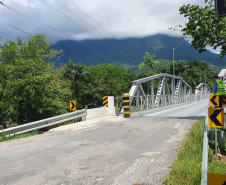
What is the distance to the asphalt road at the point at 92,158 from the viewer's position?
416 cm

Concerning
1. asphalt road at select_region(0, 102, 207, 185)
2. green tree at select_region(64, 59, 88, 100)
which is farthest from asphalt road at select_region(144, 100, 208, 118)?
green tree at select_region(64, 59, 88, 100)

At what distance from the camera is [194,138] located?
648cm

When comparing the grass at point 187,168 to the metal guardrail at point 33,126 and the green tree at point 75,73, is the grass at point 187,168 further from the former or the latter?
the green tree at point 75,73

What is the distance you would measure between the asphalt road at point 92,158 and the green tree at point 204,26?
5337 millimetres

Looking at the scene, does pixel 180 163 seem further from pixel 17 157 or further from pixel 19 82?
pixel 19 82

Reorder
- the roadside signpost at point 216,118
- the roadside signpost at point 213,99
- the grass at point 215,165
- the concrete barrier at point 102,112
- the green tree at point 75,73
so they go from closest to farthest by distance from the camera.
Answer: the grass at point 215,165
the roadside signpost at point 216,118
the roadside signpost at point 213,99
the concrete barrier at point 102,112
the green tree at point 75,73

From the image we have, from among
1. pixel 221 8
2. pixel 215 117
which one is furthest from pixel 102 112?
pixel 221 8

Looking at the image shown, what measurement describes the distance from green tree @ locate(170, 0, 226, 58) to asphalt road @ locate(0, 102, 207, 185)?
5.34 meters

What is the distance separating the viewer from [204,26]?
1116 cm

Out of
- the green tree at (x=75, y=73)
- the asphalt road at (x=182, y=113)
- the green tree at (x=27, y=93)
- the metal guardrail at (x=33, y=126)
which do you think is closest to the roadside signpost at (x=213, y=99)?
the metal guardrail at (x=33, y=126)

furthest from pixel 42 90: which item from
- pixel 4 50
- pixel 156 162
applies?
pixel 156 162

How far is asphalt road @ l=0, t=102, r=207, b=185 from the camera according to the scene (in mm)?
4160

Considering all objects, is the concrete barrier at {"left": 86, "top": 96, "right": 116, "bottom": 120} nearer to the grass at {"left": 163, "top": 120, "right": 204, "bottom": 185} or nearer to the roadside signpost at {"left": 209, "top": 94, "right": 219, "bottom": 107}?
the roadside signpost at {"left": 209, "top": 94, "right": 219, "bottom": 107}

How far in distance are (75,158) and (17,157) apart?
4.51ft
